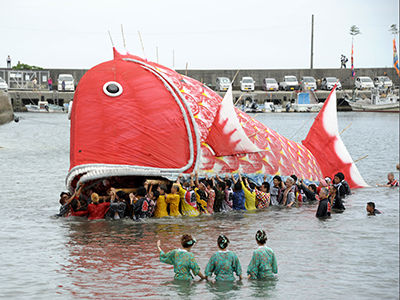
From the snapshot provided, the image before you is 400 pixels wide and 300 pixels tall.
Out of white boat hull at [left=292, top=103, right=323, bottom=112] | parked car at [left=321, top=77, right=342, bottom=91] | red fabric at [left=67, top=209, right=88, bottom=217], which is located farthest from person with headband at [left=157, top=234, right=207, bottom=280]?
white boat hull at [left=292, top=103, right=323, bottom=112]

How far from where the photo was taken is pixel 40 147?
124 ft

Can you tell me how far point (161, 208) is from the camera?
14.2m

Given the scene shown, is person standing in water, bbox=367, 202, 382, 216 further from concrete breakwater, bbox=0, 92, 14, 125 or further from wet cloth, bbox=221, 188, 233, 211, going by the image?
concrete breakwater, bbox=0, 92, 14, 125

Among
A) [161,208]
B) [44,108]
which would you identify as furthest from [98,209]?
[44,108]

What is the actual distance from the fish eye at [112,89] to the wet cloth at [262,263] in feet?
20.7

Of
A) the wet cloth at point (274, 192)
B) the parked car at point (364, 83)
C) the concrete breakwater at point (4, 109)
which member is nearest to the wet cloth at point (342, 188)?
the wet cloth at point (274, 192)

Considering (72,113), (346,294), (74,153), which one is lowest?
(346,294)

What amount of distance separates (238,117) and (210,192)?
2516 mm

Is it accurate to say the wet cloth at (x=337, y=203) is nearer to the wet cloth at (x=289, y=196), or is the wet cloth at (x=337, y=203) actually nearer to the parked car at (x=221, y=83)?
the wet cloth at (x=289, y=196)

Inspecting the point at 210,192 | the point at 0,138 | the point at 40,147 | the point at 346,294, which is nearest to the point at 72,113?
the point at 210,192

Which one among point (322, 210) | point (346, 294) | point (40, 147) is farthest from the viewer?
point (40, 147)

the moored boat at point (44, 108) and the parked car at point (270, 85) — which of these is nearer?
the parked car at point (270, 85)

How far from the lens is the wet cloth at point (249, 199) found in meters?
15.4

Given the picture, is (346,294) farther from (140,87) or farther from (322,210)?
(140,87)
